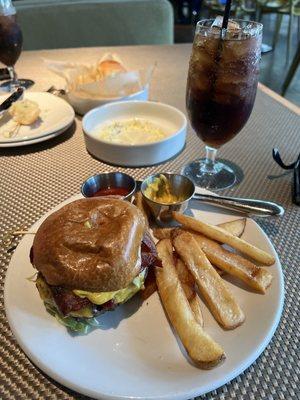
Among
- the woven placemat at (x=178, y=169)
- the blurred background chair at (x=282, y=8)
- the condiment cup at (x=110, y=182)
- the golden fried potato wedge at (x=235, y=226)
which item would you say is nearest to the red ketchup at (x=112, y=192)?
the condiment cup at (x=110, y=182)

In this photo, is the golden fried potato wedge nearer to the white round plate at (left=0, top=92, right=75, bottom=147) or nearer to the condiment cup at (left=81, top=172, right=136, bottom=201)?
the condiment cup at (left=81, top=172, right=136, bottom=201)

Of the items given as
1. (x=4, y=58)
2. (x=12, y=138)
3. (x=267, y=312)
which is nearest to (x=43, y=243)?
(x=267, y=312)

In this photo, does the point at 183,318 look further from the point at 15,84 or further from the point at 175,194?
the point at 15,84

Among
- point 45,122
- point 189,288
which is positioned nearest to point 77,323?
point 189,288

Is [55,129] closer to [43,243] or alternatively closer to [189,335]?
[43,243]

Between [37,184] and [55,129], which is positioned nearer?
[37,184]

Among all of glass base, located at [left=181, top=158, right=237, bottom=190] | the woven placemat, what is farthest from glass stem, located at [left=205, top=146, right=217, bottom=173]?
the woven placemat

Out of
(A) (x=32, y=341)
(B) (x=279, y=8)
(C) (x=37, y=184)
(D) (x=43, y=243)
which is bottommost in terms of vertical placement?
(B) (x=279, y=8)
